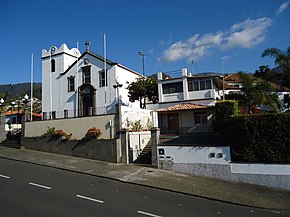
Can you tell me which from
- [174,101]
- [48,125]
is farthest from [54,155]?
[174,101]

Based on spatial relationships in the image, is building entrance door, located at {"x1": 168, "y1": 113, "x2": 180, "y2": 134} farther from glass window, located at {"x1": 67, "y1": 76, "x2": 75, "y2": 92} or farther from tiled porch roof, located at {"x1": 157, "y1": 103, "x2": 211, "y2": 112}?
glass window, located at {"x1": 67, "y1": 76, "x2": 75, "y2": 92}

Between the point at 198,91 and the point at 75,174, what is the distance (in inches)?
611

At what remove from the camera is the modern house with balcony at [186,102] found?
23.0 m

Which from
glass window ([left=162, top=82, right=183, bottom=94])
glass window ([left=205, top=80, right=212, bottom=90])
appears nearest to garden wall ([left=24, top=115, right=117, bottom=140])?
glass window ([left=162, top=82, right=183, bottom=94])

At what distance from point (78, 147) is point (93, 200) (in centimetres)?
935

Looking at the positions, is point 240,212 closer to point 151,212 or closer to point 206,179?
point 151,212

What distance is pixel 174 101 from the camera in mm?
24609

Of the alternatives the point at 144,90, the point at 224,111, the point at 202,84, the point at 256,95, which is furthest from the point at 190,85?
the point at 224,111

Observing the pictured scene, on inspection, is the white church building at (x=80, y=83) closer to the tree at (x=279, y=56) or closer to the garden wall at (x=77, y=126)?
the garden wall at (x=77, y=126)

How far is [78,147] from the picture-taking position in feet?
55.7

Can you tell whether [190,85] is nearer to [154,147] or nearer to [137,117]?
[137,117]

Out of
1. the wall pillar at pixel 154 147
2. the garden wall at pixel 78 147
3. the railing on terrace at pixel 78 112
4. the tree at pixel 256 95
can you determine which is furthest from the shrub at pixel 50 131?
the tree at pixel 256 95

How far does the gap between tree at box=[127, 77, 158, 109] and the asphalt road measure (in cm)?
1524

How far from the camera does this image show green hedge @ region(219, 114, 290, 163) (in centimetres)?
1127
